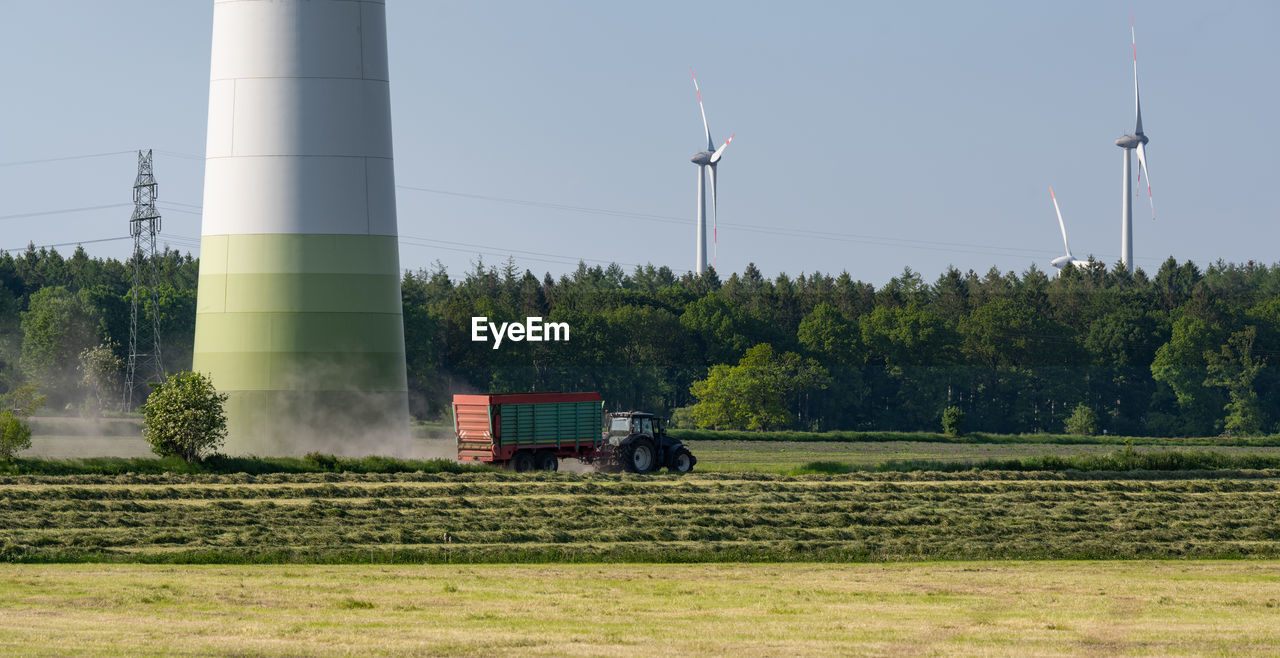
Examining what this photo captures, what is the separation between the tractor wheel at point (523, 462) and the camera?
5334 centimetres

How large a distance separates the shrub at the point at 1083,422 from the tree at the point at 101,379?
243 feet

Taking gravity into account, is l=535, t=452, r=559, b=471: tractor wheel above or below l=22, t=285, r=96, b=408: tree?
below

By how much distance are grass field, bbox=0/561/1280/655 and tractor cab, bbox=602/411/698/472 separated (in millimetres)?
22769

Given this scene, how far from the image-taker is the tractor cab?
2180 inches

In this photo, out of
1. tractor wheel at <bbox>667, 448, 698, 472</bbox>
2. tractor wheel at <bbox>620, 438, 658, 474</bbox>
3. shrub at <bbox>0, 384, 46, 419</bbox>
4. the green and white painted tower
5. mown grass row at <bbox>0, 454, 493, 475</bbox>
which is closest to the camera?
mown grass row at <bbox>0, 454, 493, 475</bbox>

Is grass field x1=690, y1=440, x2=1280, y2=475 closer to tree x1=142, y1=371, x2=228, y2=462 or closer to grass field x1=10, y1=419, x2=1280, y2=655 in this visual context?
grass field x1=10, y1=419, x2=1280, y2=655

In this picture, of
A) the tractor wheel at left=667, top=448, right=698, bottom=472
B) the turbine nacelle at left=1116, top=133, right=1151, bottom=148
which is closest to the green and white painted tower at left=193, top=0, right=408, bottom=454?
the tractor wheel at left=667, top=448, right=698, bottom=472

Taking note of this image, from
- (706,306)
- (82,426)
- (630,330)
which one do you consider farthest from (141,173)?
(706,306)

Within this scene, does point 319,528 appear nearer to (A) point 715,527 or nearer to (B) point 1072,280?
(A) point 715,527

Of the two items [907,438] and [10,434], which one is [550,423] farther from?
[907,438]

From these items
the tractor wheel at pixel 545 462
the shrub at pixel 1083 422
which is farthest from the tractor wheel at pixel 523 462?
the shrub at pixel 1083 422

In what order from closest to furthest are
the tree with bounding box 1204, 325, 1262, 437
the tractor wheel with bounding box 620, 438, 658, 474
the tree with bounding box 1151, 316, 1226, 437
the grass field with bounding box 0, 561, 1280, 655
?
the grass field with bounding box 0, 561, 1280, 655, the tractor wheel with bounding box 620, 438, 658, 474, the tree with bounding box 1204, 325, 1262, 437, the tree with bounding box 1151, 316, 1226, 437

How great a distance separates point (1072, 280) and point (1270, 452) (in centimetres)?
11376

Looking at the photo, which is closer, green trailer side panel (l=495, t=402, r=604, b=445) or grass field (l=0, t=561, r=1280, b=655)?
grass field (l=0, t=561, r=1280, b=655)
